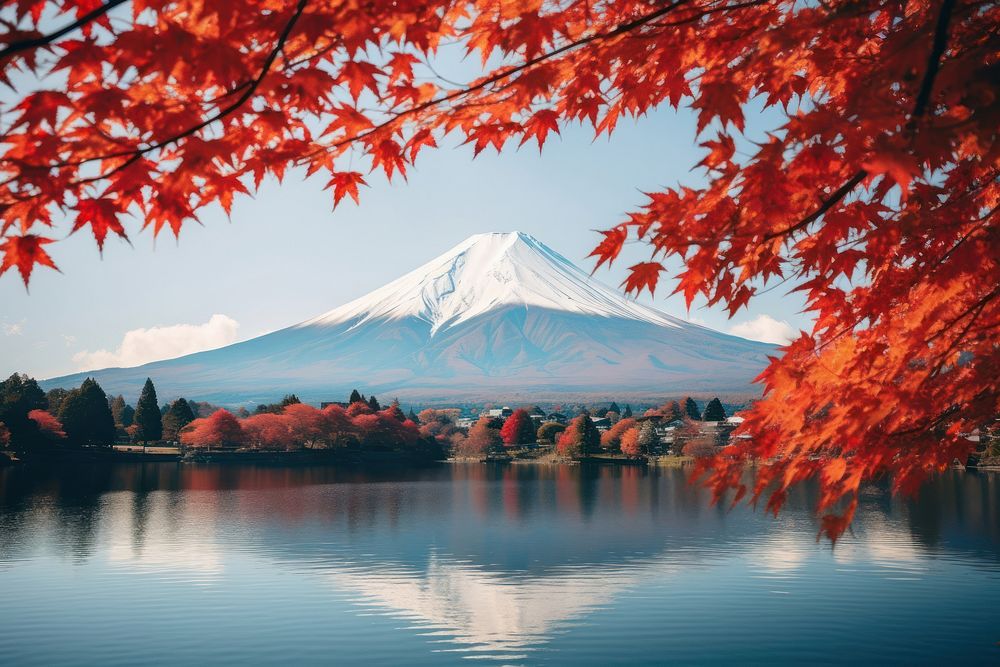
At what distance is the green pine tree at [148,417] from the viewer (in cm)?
6056

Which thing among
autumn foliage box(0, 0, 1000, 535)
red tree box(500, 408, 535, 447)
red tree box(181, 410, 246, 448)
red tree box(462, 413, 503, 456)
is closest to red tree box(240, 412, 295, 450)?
red tree box(181, 410, 246, 448)

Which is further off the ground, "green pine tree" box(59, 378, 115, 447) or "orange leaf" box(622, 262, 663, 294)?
"orange leaf" box(622, 262, 663, 294)

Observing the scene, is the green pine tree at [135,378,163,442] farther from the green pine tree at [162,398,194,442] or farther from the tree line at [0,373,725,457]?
the green pine tree at [162,398,194,442]

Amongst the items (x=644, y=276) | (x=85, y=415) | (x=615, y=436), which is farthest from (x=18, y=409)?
(x=644, y=276)

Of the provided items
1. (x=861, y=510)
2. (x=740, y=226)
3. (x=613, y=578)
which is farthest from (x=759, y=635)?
(x=861, y=510)

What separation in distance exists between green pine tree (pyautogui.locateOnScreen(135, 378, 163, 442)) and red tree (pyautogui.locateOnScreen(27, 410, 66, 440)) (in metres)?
8.36

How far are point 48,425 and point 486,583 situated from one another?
44196 millimetres

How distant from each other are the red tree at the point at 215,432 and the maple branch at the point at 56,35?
67.4m

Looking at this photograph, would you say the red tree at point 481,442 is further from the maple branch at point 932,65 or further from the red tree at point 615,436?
the maple branch at point 932,65

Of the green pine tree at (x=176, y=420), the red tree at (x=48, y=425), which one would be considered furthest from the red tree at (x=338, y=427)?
the red tree at (x=48, y=425)

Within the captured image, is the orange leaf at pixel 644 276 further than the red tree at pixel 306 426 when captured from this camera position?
No

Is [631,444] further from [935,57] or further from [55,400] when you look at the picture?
[935,57]

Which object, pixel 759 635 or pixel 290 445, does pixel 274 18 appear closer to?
pixel 759 635

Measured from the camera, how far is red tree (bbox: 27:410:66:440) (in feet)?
166
